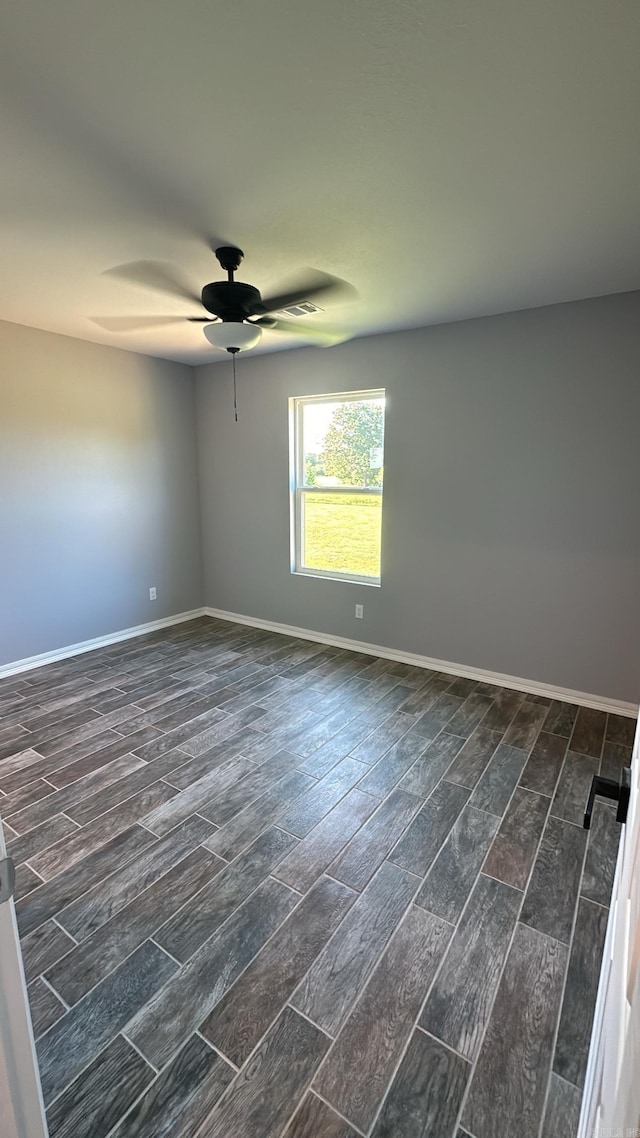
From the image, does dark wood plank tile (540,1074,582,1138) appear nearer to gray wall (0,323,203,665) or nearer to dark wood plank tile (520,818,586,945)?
dark wood plank tile (520,818,586,945)

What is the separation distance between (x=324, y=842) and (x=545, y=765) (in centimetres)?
128

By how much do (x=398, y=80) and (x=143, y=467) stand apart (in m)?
3.58

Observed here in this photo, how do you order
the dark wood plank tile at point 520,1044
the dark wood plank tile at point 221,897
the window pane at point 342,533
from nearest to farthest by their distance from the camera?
the dark wood plank tile at point 520,1044 → the dark wood plank tile at point 221,897 → the window pane at point 342,533

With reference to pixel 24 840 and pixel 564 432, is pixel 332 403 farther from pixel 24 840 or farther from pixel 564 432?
pixel 24 840

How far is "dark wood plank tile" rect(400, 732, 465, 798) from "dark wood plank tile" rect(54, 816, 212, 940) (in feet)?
3.26

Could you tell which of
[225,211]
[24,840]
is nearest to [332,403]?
[225,211]

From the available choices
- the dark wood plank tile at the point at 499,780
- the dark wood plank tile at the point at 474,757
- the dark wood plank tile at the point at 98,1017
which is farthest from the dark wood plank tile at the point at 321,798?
the dark wood plank tile at the point at 98,1017

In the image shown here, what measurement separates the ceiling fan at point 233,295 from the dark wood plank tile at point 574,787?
262 cm

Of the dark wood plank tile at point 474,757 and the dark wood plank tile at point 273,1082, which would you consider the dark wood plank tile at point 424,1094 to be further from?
the dark wood plank tile at point 474,757

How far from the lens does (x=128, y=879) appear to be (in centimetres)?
171

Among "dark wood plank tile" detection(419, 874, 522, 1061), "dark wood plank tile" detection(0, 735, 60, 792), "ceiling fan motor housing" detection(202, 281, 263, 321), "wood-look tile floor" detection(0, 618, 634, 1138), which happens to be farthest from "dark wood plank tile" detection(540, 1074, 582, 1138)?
"ceiling fan motor housing" detection(202, 281, 263, 321)

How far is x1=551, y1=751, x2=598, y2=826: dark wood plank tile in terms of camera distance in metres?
2.05

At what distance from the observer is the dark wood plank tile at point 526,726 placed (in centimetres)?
261

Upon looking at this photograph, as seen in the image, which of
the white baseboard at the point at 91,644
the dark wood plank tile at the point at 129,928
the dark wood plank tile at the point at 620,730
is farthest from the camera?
the white baseboard at the point at 91,644
